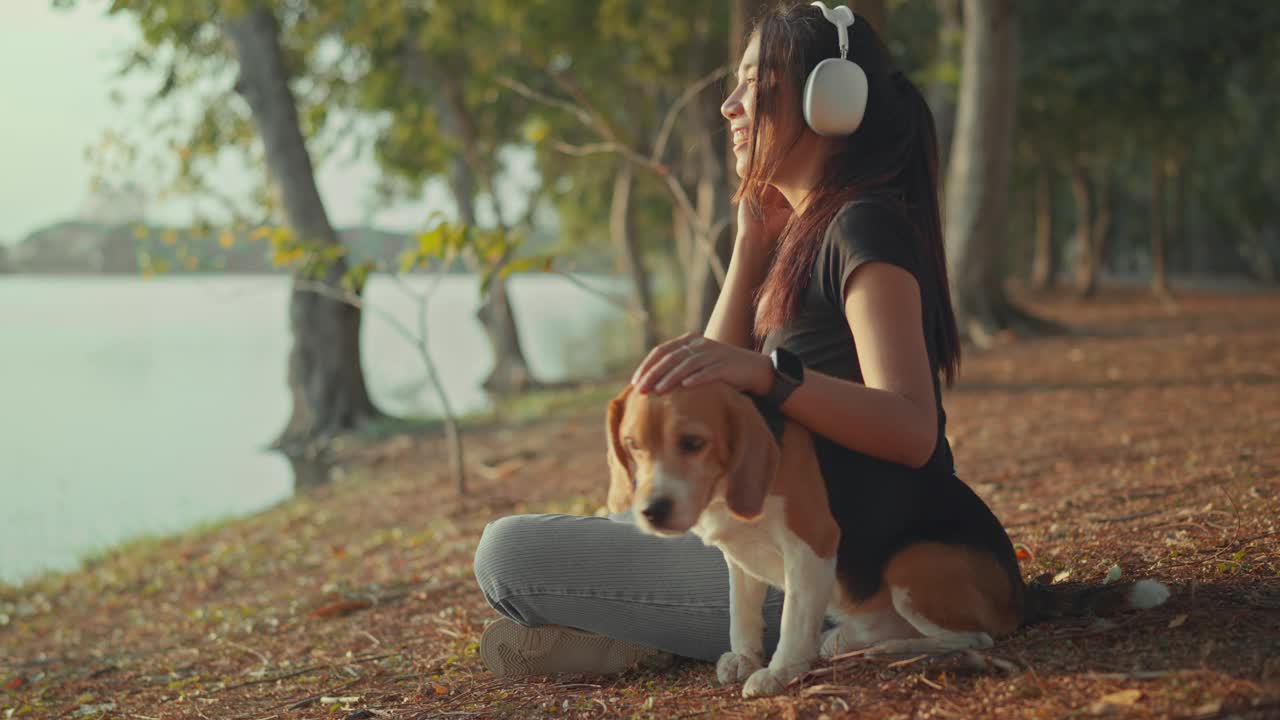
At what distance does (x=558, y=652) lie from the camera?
353 cm

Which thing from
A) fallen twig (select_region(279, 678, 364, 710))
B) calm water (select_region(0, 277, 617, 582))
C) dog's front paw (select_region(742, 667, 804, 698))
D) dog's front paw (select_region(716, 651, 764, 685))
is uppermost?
dog's front paw (select_region(742, 667, 804, 698))

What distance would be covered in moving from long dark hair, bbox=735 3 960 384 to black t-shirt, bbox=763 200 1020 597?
68 millimetres

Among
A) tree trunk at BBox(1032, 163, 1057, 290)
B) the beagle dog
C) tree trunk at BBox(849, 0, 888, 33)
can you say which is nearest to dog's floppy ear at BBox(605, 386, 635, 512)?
the beagle dog

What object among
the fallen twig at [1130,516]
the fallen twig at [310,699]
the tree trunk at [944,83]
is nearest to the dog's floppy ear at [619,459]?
the fallen twig at [310,699]

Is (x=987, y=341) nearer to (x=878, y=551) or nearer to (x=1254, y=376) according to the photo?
(x=1254, y=376)

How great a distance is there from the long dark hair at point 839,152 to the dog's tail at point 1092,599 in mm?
743

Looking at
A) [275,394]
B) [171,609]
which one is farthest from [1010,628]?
[275,394]

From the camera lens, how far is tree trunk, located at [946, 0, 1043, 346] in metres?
12.7

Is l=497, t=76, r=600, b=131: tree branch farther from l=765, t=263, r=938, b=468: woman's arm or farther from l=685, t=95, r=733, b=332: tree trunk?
l=765, t=263, r=938, b=468: woman's arm

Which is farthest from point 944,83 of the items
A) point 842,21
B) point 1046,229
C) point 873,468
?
point 873,468

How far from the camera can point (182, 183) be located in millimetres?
17234

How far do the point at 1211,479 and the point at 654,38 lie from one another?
40.5 ft

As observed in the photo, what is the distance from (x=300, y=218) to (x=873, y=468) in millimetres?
12076

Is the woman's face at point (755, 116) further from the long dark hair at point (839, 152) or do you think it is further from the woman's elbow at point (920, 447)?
the woman's elbow at point (920, 447)
